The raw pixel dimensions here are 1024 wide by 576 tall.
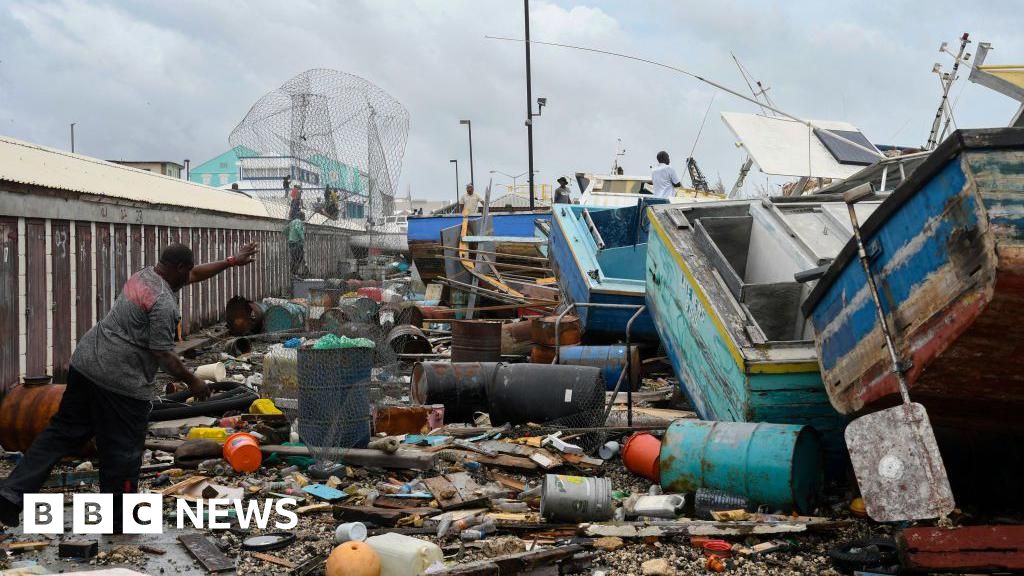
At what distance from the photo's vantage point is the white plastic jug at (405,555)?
4465 millimetres

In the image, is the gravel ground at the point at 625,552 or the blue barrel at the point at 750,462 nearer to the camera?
the gravel ground at the point at 625,552

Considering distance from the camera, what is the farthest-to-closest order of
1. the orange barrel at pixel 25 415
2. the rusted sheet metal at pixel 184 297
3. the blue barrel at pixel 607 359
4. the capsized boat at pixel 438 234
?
the capsized boat at pixel 438 234
the rusted sheet metal at pixel 184 297
the blue barrel at pixel 607 359
the orange barrel at pixel 25 415

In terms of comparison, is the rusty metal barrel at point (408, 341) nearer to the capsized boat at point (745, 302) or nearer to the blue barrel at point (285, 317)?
the blue barrel at point (285, 317)

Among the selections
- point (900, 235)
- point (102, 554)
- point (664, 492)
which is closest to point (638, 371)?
point (664, 492)

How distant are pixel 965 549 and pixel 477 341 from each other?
6.19 metres

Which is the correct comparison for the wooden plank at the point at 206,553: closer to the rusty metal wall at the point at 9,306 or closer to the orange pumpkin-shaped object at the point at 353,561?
the orange pumpkin-shaped object at the point at 353,561

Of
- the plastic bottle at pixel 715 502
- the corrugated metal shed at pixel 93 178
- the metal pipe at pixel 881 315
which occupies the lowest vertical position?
the plastic bottle at pixel 715 502

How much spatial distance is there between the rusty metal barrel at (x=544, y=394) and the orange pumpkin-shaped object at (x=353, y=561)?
3286mm

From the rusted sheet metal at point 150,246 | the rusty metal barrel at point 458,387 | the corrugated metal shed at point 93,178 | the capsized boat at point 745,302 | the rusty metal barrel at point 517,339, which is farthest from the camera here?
the rusted sheet metal at point 150,246

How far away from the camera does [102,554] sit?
496cm

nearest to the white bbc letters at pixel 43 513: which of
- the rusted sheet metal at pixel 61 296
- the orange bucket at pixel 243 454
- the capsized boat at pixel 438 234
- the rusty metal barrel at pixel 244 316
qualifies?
→ the orange bucket at pixel 243 454

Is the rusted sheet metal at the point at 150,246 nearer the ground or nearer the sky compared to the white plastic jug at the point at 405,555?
nearer the sky

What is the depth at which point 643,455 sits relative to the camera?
20.9ft

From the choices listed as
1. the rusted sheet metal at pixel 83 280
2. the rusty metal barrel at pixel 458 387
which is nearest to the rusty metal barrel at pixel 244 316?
the rusted sheet metal at pixel 83 280
